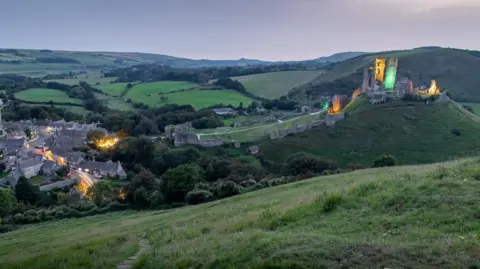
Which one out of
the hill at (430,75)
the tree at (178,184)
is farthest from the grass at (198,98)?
the tree at (178,184)

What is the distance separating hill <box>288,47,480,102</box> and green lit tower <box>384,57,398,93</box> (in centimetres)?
4761

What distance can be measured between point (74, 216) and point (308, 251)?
33.6m

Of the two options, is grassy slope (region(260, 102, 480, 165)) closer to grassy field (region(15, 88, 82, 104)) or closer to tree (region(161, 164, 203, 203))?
tree (region(161, 164, 203, 203))

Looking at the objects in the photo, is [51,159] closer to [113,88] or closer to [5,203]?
[5,203]

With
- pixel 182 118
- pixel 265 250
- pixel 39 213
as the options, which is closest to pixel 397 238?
pixel 265 250

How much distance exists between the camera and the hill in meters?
126

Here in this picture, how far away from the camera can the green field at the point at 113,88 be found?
161 metres

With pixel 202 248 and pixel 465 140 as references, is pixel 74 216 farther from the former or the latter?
pixel 465 140

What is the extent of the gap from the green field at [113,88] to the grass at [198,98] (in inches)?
350

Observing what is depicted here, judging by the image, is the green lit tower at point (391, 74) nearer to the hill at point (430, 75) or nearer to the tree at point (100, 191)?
the hill at point (430, 75)

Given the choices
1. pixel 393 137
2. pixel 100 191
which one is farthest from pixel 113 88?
pixel 393 137

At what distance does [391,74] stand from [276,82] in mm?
92517

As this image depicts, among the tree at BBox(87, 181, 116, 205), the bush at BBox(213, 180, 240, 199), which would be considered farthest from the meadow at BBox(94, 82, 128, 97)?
the bush at BBox(213, 180, 240, 199)

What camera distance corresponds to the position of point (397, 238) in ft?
36.9
